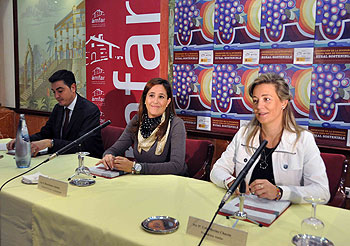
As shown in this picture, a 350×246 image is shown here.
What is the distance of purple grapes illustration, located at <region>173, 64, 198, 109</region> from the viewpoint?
11.1 ft

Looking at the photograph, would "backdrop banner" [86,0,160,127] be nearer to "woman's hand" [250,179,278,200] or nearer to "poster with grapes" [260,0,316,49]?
"poster with grapes" [260,0,316,49]

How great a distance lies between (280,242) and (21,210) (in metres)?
1.18

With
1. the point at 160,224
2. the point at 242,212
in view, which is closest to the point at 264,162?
the point at 242,212

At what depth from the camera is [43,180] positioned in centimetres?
169

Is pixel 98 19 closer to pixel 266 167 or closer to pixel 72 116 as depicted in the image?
pixel 72 116

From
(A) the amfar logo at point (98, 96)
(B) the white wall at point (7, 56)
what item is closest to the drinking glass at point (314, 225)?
(A) the amfar logo at point (98, 96)

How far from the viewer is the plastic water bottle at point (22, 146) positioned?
6.67 feet

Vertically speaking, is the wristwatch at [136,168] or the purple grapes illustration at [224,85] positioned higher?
the purple grapes illustration at [224,85]

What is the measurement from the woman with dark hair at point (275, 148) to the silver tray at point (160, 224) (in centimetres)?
52

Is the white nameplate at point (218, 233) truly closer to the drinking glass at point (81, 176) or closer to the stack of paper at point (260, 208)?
the stack of paper at point (260, 208)

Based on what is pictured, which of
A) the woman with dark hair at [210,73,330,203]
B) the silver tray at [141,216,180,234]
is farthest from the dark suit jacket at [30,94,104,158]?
the silver tray at [141,216,180,234]

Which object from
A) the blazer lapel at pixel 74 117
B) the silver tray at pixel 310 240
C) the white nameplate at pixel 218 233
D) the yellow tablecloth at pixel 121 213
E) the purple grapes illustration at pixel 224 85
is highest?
the purple grapes illustration at pixel 224 85

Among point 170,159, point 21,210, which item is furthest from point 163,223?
point 170,159

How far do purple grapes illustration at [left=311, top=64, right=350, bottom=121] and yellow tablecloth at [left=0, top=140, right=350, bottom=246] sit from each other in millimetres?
1426
